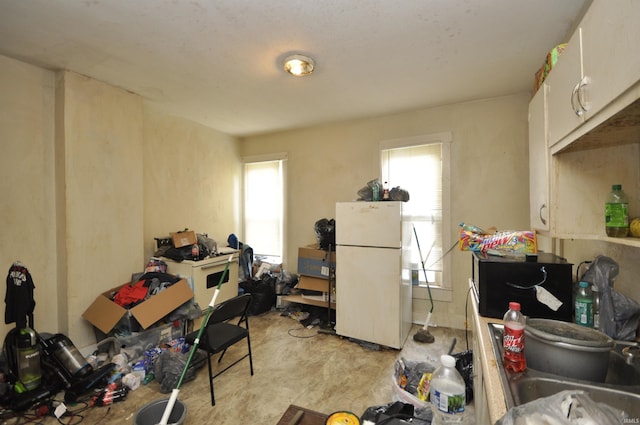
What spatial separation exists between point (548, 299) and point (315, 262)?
2388 mm

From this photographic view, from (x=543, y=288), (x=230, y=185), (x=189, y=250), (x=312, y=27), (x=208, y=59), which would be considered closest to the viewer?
(x=543, y=288)

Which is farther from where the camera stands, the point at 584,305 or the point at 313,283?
the point at 313,283

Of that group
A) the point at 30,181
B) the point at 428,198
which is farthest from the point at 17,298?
the point at 428,198

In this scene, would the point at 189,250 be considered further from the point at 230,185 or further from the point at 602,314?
the point at 602,314

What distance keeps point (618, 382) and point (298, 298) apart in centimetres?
298

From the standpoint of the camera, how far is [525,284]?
4.80ft

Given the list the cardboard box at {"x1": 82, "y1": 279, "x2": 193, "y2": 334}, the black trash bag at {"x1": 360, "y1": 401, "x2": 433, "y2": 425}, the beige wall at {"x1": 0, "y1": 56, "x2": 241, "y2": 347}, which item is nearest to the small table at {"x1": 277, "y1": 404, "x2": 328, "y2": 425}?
the black trash bag at {"x1": 360, "y1": 401, "x2": 433, "y2": 425}

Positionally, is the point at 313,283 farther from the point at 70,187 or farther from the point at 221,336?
the point at 70,187


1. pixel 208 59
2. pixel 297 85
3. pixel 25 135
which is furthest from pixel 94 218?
pixel 297 85

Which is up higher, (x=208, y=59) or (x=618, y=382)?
(x=208, y=59)

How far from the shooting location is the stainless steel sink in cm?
89

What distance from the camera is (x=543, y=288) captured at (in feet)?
4.64

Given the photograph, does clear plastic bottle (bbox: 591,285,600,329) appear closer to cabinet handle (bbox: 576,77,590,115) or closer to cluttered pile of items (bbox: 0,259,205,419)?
cabinet handle (bbox: 576,77,590,115)

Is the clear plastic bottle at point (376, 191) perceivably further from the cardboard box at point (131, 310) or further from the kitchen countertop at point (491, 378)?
the cardboard box at point (131, 310)
